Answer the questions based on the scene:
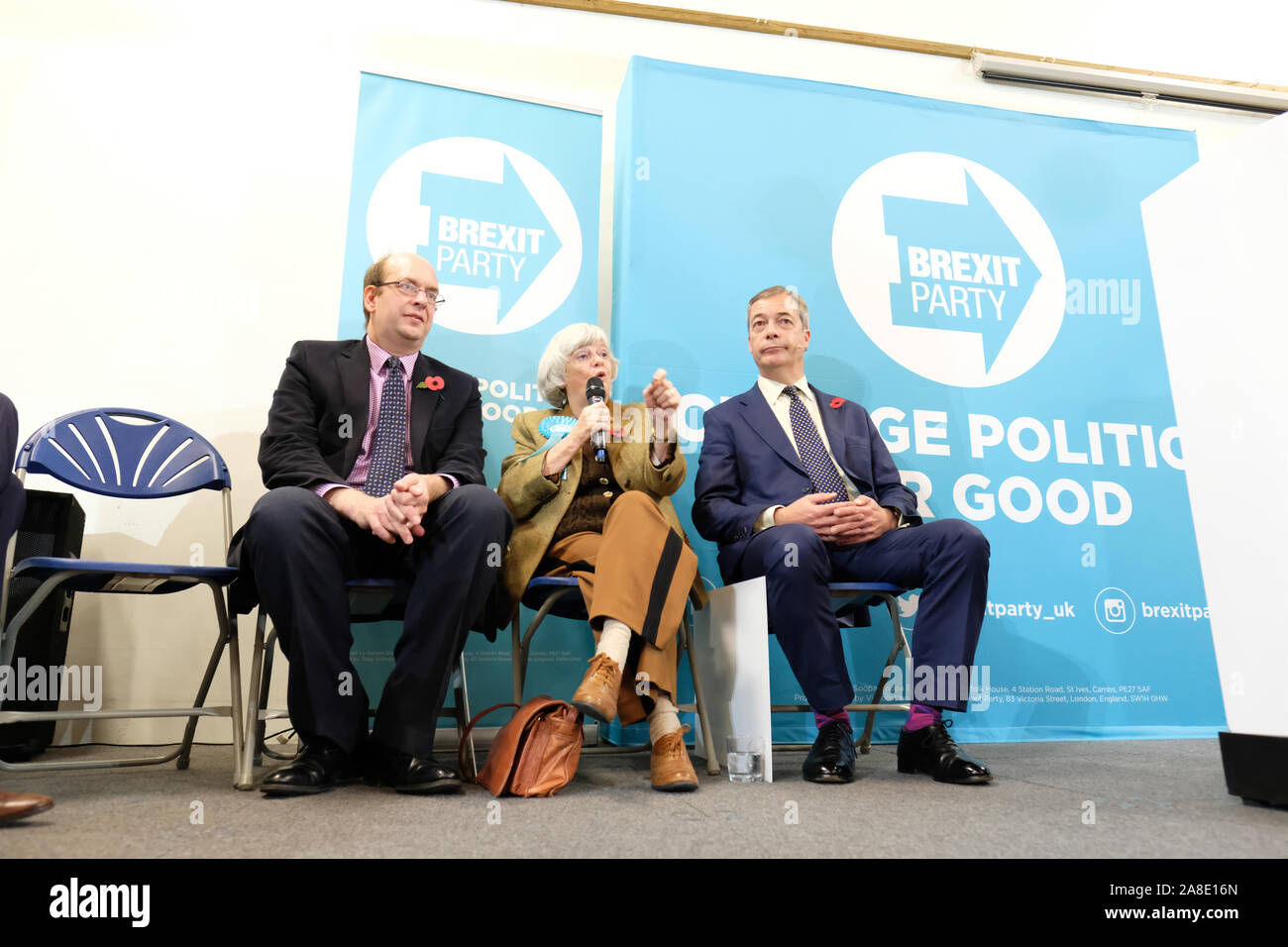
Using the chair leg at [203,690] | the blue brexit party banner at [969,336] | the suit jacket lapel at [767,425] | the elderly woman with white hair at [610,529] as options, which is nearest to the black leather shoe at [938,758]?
the elderly woman with white hair at [610,529]

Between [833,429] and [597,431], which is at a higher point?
[833,429]

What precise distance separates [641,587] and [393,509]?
2.00 feet

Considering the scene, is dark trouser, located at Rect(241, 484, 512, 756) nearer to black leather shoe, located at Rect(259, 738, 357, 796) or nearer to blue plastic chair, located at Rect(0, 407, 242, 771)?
Answer: black leather shoe, located at Rect(259, 738, 357, 796)

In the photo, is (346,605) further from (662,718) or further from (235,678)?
(662,718)

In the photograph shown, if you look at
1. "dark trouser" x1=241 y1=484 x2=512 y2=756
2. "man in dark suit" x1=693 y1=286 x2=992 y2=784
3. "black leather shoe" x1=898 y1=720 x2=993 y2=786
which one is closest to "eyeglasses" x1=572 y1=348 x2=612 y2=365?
"man in dark suit" x1=693 y1=286 x2=992 y2=784

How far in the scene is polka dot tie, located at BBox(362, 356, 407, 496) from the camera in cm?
230

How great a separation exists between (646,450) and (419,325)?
753 millimetres

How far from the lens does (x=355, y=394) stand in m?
2.35

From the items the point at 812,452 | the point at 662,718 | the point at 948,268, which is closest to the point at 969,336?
the point at 948,268

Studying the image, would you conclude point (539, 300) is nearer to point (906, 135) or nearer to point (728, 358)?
point (728, 358)

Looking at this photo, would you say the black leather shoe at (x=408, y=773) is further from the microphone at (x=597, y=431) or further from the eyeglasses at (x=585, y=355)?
the eyeglasses at (x=585, y=355)

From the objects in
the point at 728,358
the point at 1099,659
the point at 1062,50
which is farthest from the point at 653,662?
the point at 1062,50

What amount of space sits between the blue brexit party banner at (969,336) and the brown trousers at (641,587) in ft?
2.93

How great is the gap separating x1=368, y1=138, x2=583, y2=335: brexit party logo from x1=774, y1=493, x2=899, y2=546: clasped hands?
1.27 meters
